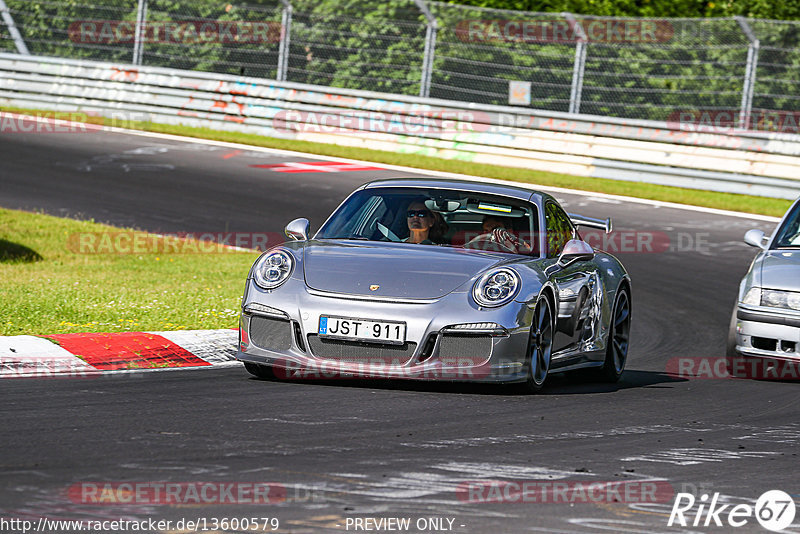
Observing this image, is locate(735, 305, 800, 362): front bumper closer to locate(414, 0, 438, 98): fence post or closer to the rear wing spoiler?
the rear wing spoiler

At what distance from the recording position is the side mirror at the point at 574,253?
8.50 meters

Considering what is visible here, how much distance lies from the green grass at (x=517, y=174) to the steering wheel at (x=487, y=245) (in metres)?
11.1

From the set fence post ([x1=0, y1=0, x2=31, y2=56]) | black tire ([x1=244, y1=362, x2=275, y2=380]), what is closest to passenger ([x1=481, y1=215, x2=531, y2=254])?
black tire ([x1=244, y1=362, x2=275, y2=380])

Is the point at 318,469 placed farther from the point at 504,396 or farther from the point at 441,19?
the point at 441,19

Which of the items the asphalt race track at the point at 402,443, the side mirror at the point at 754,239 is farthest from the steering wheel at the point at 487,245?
the side mirror at the point at 754,239

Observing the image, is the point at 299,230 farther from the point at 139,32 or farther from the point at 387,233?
the point at 139,32

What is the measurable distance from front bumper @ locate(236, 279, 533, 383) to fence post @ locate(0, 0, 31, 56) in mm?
18538

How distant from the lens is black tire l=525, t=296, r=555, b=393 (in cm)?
781

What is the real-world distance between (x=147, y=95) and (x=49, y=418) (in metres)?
18.3

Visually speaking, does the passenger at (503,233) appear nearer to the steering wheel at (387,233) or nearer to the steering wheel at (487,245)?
the steering wheel at (487,245)

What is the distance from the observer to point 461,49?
21641mm

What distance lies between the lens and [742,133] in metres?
20.0

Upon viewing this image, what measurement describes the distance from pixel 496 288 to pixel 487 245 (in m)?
0.97

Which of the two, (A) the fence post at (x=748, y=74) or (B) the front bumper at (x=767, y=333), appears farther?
(A) the fence post at (x=748, y=74)
